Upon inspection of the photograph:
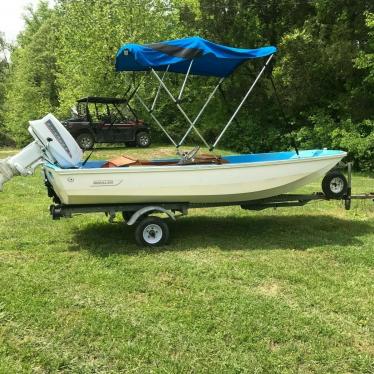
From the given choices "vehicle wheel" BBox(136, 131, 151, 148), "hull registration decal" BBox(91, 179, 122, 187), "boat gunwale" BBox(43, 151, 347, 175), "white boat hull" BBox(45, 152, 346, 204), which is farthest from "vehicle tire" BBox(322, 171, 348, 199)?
"vehicle wheel" BBox(136, 131, 151, 148)

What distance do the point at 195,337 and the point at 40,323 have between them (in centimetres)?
135

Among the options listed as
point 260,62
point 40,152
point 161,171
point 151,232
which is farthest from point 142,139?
point 161,171

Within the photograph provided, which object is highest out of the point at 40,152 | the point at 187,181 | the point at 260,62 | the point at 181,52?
the point at 260,62

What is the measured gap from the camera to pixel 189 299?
4.66 meters

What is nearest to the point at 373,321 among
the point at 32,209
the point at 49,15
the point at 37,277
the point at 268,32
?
the point at 37,277

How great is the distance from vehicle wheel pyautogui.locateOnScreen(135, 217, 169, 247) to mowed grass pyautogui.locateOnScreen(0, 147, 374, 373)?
0.14 metres

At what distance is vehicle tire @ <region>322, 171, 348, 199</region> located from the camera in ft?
24.0

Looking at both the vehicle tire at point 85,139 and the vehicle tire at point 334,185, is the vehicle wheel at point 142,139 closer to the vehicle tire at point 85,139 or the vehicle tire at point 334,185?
the vehicle tire at point 85,139

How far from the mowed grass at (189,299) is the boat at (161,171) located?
0.69 m

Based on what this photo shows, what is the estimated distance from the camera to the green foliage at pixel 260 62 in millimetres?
17438

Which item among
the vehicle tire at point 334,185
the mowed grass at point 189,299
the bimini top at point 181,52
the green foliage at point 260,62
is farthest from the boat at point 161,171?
the green foliage at point 260,62

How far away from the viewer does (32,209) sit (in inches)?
342

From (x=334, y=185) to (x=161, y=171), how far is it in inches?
113

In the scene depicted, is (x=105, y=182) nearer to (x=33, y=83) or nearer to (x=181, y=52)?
(x=181, y=52)
